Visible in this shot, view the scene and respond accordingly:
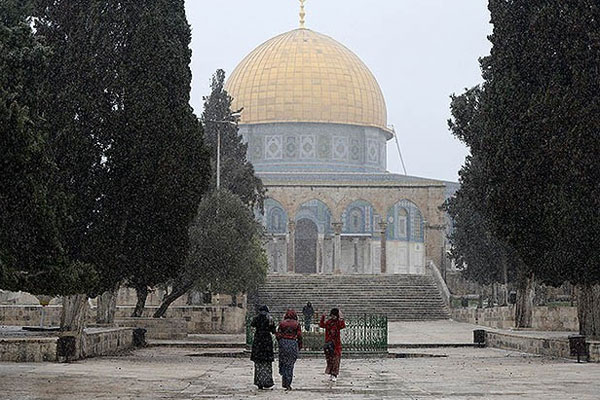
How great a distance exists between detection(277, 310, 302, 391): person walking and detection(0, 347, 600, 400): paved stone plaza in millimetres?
244

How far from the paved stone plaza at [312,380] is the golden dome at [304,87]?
42490mm

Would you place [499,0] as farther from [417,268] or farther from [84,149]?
[417,268]

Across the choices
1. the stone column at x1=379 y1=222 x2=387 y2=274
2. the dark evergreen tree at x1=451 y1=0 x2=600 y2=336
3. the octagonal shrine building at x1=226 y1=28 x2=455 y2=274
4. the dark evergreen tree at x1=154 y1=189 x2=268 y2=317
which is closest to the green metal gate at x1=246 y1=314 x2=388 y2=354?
the dark evergreen tree at x1=451 y1=0 x2=600 y2=336

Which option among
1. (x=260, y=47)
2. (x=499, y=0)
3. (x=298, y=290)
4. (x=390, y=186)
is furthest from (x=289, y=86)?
(x=499, y=0)

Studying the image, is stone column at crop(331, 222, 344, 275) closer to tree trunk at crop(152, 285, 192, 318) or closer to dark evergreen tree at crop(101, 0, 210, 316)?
tree trunk at crop(152, 285, 192, 318)

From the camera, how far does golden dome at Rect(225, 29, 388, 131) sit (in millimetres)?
62531

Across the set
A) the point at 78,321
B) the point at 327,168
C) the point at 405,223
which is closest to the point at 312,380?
the point at 78,321

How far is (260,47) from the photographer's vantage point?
66.4 m

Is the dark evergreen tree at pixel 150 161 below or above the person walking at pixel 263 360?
above

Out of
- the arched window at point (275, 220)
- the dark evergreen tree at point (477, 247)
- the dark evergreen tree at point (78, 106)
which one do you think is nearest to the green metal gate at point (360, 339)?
the dark evergreen tree at point (78, 106)

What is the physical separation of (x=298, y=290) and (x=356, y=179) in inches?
578

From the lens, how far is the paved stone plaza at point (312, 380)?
12625 mm

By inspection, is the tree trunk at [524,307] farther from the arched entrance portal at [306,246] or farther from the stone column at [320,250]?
the arched entrance portal at [306,246]

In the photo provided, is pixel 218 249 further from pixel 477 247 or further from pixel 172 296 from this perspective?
pixel 477 247
